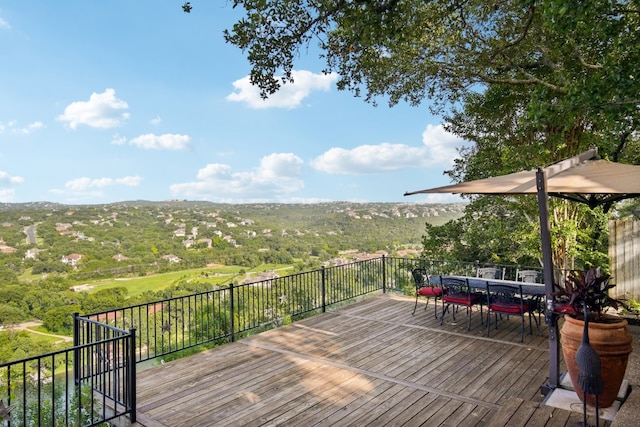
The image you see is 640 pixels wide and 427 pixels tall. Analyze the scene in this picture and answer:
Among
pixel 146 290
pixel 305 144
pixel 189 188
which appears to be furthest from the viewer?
pixel 189 188

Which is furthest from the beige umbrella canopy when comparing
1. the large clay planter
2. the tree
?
the tree

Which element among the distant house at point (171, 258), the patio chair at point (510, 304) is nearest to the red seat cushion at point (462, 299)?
the patio chair at point (510, 304)

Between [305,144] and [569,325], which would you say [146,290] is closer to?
[569,325]

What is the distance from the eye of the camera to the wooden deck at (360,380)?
3445 mm

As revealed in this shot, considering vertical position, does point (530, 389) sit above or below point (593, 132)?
below

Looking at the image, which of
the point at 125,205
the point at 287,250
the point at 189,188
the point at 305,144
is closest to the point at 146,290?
the point at 287,250

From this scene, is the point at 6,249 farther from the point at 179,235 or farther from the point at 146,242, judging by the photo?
the point at 179,235

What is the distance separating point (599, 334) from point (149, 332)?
4842mm

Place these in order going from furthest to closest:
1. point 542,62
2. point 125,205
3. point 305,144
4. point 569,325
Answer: point 305,144, point 125,205, point 542,62, point 569,325

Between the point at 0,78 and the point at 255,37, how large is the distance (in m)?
29.0

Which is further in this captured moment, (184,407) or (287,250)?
(287,250)

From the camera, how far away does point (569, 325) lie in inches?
118

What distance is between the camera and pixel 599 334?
9.30 ft

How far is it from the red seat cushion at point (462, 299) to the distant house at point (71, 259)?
53.7ft
